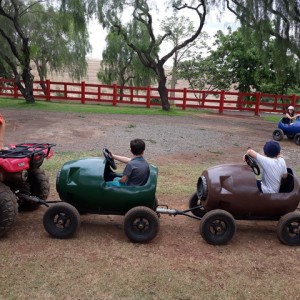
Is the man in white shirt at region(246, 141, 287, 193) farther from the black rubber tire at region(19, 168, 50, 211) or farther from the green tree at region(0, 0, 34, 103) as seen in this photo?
the green tree at region(0, 0, 34, 103)

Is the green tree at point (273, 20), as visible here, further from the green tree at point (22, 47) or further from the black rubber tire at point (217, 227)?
the black rubber tire at point (217, 227)

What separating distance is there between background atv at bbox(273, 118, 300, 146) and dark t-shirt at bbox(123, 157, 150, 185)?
8826 millimetres

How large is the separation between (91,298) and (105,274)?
1.25 feet

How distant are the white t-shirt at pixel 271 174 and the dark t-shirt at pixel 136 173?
1.26 metres

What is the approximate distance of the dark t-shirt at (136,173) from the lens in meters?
4.20

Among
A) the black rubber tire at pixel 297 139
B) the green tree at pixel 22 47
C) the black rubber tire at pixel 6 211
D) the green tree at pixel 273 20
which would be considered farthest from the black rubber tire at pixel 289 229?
the green tree at pixel 22 47

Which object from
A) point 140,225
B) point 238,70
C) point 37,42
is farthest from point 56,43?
point 140,225

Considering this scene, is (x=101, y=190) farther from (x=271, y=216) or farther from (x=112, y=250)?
(x=271, y=216)

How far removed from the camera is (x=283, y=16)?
56.6 ft

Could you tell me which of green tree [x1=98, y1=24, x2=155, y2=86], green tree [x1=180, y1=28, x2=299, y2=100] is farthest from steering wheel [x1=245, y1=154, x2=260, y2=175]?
green tree [x1=98, y1=24, x2=155, y2=86]

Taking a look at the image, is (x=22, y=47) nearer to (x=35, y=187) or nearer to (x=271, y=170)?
(x=35, y=187)

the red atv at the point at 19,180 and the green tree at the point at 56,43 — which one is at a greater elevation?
the green tree at the point at 56,43

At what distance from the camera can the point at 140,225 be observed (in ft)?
13.4

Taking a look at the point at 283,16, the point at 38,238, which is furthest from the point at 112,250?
the point at 283,16
